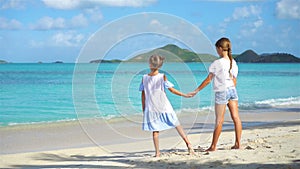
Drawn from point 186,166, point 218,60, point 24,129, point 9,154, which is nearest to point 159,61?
point 218,60

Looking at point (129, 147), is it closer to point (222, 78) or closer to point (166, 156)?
point (166, 156)

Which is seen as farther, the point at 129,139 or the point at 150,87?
the point at 129,139

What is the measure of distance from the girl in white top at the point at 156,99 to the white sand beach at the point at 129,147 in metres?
0.51

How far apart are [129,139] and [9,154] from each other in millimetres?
2631

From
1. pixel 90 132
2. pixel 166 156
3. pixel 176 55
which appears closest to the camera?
pixel 166 156

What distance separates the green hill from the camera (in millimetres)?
8125

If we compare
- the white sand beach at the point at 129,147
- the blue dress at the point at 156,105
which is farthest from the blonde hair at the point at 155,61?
the white sand beach at the point at 129,147

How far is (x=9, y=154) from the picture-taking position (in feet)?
33.8

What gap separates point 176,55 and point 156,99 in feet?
2.96

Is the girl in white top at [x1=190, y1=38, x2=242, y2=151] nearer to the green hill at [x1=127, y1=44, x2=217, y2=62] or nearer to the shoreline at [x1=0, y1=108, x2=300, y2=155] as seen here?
the green hill at [x1=127, y1=44, x2=217, y2=62]

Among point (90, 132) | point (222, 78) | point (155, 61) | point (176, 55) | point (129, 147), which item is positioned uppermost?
point (176, 55)

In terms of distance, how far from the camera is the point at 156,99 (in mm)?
7664

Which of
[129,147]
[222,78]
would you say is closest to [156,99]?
[222,78]

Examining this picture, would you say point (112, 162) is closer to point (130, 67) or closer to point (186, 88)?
point (130, 67)
